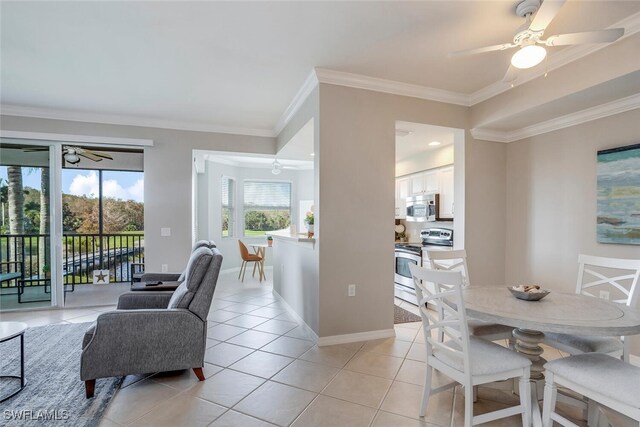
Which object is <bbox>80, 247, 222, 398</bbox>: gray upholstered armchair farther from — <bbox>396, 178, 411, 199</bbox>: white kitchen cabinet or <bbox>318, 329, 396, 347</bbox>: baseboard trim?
<bbox>396, 178, 411, 199</bbox>: white kitchen cabinet

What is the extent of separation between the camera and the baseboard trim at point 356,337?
2990mm

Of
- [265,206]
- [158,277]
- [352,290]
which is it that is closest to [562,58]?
[352,290]

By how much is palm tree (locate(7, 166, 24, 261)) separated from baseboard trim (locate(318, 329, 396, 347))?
4531 mm

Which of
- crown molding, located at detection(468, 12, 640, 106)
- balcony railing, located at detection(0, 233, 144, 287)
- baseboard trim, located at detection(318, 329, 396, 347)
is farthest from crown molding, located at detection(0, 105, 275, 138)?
baseboard trim, located at detection(318, 329, 396, 347)

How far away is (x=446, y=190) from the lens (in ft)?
15.2

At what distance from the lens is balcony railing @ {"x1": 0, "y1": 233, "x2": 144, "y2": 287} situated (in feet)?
13.8

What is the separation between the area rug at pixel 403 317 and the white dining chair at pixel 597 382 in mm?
2042

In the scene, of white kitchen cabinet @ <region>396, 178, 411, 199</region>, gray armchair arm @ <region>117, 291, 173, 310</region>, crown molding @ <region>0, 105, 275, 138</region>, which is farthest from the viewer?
white kitchen cabinet @ <region>396, 178, 411, 199</region>

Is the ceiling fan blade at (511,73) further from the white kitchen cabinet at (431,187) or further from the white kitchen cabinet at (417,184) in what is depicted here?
the white kitchen cabinet at (417,184)

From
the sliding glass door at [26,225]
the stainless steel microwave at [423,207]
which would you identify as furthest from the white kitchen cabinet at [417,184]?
the sliding glass door at [26,225]

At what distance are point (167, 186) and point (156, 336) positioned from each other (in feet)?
9.49

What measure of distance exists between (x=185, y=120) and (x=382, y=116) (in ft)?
9.82

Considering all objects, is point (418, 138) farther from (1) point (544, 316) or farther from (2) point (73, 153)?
(2) point (73, 153)

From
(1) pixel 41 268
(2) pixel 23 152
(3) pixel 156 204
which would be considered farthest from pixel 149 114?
(1) pixel 41 268
